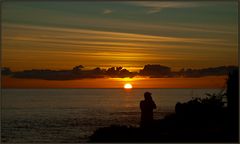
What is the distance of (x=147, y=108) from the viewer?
23.8 metres

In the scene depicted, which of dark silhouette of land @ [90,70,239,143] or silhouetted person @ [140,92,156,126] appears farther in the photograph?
silhouetted person @ [140,92,156,126]

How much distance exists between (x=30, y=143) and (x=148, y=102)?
412 inches

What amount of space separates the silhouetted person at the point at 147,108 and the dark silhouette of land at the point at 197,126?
12.5 inches

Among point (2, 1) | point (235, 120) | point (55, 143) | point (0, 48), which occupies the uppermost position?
point (2, 1)

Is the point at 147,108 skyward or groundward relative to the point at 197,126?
skyward

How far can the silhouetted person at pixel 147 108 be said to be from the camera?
926 inches

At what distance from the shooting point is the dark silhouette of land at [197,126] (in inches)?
818

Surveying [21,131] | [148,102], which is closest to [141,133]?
[148,102]

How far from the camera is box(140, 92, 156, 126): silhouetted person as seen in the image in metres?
23.5

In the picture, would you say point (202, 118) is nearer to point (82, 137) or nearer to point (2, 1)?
point (82, 137)

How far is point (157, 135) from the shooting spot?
866 inches

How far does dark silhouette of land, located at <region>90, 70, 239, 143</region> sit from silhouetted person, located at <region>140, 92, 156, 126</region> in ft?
1.04

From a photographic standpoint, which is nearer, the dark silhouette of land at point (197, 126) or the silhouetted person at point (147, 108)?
the dark silhouette of land at point (197, 126)

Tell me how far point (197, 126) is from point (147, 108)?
2775 mm
